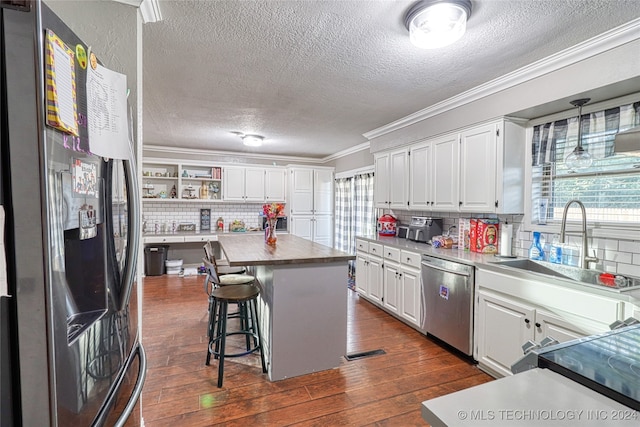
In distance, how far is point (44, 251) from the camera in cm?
65

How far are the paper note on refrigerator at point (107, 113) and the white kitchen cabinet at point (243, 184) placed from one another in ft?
16.4

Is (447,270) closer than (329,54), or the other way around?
(329,54)

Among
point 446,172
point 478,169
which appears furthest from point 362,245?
point 478,169

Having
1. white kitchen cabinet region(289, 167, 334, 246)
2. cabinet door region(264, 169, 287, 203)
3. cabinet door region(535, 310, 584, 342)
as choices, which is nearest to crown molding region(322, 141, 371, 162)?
white kitchen cabinet region(289, 167, 334, 246)

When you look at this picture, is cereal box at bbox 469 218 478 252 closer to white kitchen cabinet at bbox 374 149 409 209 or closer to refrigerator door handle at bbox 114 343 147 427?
white kitchen cabinet at bbox 374 149 409 209

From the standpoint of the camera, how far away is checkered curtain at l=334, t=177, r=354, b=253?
596cm

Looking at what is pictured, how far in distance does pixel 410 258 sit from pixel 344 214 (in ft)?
9.84

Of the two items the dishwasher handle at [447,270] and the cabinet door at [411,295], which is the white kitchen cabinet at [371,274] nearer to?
the cabinet door at [411,295]

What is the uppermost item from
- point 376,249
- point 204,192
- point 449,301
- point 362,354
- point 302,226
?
point 204,192

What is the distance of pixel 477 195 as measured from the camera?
116 inches

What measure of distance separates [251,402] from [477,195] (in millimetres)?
2585

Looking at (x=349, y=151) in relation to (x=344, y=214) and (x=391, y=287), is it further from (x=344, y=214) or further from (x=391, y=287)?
(x=391, y=287)

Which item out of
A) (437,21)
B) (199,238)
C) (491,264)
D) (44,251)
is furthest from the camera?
(199,238)

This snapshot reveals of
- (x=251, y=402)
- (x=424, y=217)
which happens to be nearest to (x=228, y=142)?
(x=424, y=217)
